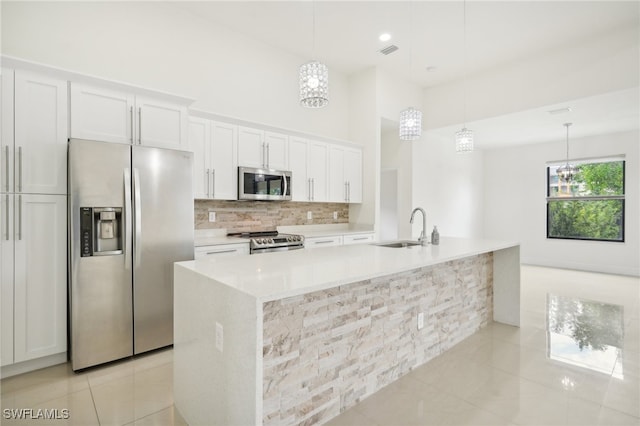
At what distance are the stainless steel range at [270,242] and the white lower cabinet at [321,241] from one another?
0.15 meters

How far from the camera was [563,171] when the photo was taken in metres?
5.97

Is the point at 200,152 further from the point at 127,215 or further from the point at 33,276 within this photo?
the point at 33,276

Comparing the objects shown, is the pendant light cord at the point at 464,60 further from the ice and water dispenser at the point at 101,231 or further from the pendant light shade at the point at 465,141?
the ice and water dispenser at the point at 101,231

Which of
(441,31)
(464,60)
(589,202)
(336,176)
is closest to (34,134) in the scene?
(336,176)

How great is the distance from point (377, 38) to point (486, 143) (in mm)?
4066

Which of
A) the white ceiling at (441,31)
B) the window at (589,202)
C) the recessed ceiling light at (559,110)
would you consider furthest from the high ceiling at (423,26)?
the window at (589,202)

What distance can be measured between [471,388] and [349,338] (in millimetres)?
962

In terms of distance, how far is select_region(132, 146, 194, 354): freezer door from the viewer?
276 centimetres

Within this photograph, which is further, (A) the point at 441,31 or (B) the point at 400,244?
(A) the point at 441,31

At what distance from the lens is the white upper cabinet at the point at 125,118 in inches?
105

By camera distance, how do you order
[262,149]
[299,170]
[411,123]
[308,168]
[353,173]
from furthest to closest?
1. [353,173]
2. [308,168]
3. [299,170]
4. [262,149]
5. [411,123]

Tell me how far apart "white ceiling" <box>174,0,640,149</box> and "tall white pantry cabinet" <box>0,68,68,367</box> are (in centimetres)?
208

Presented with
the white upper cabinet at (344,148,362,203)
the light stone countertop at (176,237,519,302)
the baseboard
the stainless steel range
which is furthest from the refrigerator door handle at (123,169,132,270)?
the white upper cabinet at (344,148,362,203)

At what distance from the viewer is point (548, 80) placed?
4652 millimetres
